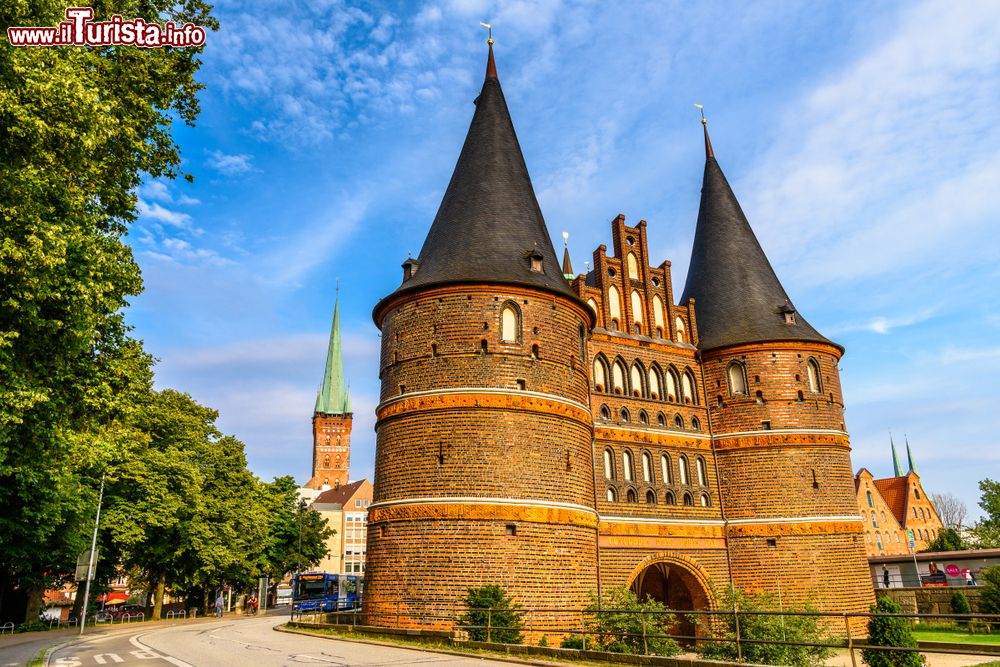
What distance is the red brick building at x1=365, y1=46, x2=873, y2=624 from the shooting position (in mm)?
19844

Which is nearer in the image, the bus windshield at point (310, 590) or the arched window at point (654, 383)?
the arched window at point (654, 383)

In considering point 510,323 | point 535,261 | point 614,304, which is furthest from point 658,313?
point 510,323

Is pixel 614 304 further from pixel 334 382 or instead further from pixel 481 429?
pixel 334 382

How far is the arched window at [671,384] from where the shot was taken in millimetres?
27614

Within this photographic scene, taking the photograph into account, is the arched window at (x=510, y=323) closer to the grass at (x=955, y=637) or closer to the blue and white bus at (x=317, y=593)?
the grass at (x=955, y=637)

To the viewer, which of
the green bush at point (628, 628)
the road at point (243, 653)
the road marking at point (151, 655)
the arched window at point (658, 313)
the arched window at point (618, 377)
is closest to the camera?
the road at point (243, 653)

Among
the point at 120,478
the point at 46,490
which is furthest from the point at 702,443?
the point at 120,478

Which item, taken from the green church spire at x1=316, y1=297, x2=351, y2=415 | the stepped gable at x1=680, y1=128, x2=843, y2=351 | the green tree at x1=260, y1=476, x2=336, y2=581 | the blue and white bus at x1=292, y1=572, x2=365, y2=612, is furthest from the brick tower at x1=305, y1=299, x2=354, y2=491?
the stepped gable at x1=680, y1=128, x2=843, y2=351

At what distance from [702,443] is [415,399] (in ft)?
39.5

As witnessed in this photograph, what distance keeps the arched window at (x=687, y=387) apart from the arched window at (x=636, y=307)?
277 centimetres

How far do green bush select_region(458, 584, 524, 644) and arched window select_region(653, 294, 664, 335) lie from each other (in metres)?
13.3

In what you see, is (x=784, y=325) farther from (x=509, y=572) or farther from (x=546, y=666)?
(x=546, y=666)

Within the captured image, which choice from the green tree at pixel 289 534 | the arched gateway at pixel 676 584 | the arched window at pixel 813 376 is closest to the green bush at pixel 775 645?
the arched gateway at pixel 676 584

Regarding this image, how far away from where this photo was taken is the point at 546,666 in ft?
41.1
